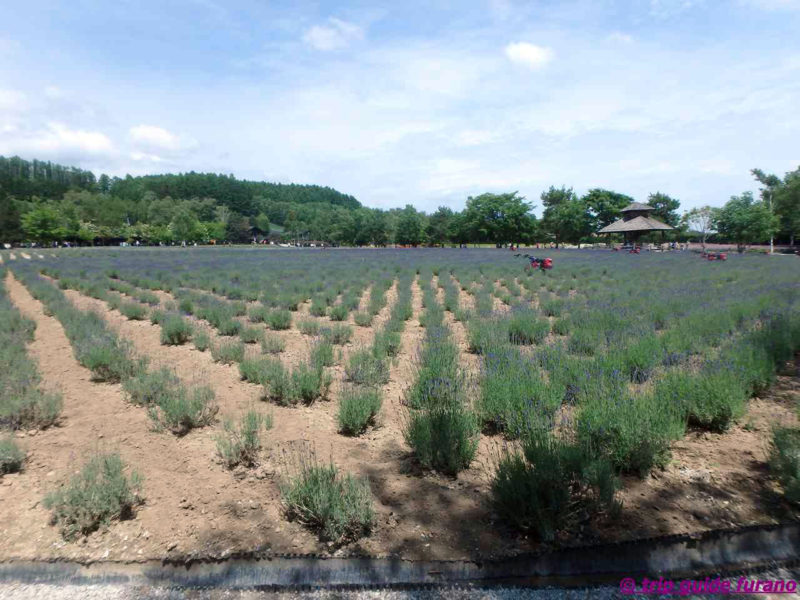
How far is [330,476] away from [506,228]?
7084 centimetres

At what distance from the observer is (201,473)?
4.01 m

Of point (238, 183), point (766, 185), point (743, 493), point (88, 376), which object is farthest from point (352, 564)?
point (238, 183)

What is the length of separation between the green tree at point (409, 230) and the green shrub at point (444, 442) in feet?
261

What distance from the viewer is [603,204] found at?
222ft

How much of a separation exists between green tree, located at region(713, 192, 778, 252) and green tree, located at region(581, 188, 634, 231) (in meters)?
17.8

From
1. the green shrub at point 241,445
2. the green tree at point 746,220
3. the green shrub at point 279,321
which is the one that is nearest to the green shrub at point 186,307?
the green shrub at point 279,321

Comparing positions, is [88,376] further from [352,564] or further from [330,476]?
[352,564]

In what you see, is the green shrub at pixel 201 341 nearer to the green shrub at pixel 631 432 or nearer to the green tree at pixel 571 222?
the green shrub at pixel 631 432

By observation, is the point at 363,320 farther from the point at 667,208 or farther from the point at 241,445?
the point at 667,208

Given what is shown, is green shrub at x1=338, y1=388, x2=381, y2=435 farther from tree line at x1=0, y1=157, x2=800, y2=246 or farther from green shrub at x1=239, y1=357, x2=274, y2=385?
tree line at x1=0, y1=157, x2=800, y2=246

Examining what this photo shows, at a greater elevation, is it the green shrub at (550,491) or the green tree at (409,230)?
the green tree at (409,230)

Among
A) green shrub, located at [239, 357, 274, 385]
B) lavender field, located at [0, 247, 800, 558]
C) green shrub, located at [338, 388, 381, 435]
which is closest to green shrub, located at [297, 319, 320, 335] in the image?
lavender field, located at [0, 247, 800, 558]

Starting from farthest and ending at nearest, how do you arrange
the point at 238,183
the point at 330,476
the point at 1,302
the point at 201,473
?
the point at 238,183 → the point at 1,302 → the point at 201,473 → the point at 330,476

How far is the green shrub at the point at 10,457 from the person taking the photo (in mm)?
3996
